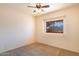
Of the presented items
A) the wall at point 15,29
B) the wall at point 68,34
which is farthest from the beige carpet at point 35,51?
the wall at point 68,34

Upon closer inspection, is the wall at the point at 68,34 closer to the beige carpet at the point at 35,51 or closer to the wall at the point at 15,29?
the beige carpet at the point at 35,51

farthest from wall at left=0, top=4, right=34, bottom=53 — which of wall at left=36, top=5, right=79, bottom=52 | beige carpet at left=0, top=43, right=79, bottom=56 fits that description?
wall at left=36, top=5, right=79, bottom=52

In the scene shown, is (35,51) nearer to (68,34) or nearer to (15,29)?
(15,29)

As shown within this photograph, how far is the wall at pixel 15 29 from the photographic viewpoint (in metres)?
2.26

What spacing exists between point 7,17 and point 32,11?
115 centimetres

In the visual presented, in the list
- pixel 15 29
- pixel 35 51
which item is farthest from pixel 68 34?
pixel 15 29

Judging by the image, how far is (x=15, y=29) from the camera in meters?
2.72

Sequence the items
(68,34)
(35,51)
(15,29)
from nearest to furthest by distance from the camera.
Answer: (35,51)
(15,29)
(68,34)

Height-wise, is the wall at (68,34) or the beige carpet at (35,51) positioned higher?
the wall at (68,34)

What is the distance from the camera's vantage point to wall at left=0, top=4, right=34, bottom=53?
7.40 ft

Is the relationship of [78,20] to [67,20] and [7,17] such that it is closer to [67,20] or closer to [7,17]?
[67,20]

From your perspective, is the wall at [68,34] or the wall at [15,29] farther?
the wall at [68,34]

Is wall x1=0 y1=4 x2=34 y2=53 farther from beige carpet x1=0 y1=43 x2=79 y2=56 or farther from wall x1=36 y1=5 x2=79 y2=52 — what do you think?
wall x1=36 y1=5 x2=79 y2=52

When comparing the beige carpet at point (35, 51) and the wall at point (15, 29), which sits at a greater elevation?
the wall at point (15, 29)
